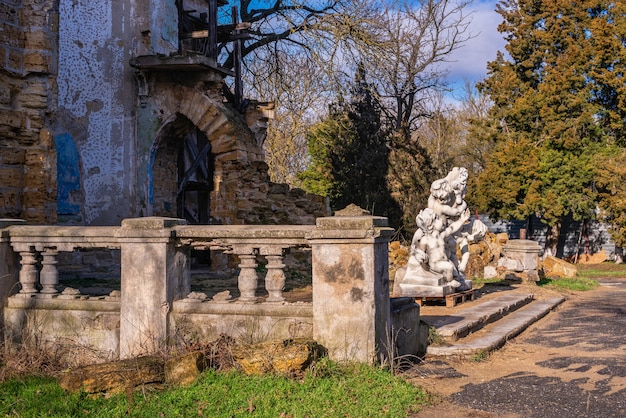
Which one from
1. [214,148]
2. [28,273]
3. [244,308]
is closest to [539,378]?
[244,308]

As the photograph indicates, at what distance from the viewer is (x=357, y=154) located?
22891 millimetres

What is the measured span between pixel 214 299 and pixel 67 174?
26.4 ft

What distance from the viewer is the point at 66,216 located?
1308cm

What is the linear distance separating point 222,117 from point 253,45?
5.80 metres

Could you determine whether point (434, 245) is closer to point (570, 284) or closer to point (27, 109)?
point (27, 109)

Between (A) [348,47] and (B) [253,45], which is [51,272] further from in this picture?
(B) [253,45]

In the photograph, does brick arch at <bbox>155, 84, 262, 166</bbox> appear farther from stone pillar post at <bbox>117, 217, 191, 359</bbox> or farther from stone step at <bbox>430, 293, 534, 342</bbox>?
stone pillar post at <bbox>117, 217, 191, 359</bbox>

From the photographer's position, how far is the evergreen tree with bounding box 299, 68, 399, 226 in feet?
72.9

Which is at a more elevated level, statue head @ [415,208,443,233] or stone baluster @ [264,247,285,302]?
statue head @ [415,208,443,233]

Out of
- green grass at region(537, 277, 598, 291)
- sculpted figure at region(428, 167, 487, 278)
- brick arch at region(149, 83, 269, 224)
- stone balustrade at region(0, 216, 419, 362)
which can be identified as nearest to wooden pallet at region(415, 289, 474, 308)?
sculpted figure at region(428, 167, 487, 278)

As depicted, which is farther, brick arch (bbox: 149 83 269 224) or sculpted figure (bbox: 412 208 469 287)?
brick arch (bbox: 149 83 269 224)

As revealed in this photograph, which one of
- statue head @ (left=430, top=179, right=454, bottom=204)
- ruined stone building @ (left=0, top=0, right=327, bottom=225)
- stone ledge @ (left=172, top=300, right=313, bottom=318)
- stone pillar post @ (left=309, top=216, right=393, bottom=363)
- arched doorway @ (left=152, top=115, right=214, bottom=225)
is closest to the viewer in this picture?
stone pillar post @ (left=309, top=216, right=393, bottom=363)

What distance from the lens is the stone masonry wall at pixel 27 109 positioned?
9992 millimetres

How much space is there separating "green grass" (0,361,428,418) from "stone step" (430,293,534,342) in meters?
2.23
